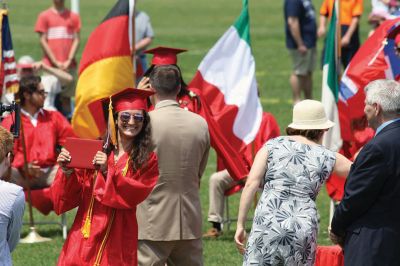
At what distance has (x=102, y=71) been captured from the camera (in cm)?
1173

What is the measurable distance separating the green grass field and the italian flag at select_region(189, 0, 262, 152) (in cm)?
122

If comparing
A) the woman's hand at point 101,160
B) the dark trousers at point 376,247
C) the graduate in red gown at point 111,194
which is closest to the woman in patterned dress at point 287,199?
the dark trousers at point 376,247

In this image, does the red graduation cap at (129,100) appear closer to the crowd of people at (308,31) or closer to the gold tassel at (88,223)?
the gold tassel at (88,223)

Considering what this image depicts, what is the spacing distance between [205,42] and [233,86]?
2097cm

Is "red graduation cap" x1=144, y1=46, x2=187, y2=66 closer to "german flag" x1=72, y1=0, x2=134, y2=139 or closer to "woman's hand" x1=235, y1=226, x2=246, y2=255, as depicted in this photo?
"german flag" x1=72, y1=0, x2=134, y2=139

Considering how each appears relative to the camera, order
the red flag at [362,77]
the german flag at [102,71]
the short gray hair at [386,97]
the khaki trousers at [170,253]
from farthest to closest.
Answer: the red flag at [362,77] → the german flag at [102,71] → the khaki trousers at [170,253] → the short gray hair at [386,97]

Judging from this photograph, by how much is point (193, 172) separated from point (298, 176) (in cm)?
120

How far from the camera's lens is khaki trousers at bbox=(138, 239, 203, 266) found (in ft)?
29.2

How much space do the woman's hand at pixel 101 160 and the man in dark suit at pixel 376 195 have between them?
1640mm

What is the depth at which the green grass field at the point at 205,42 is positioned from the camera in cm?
1216

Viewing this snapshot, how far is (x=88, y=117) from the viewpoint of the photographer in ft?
38.0

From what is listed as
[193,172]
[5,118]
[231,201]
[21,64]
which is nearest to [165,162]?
[193,172]

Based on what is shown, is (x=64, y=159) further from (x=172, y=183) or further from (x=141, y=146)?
(x=172, y=183)

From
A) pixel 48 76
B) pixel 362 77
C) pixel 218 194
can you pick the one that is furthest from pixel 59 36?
pixel 362 77
